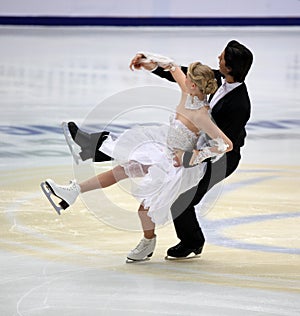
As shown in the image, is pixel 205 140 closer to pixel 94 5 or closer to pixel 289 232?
pixel 289 232

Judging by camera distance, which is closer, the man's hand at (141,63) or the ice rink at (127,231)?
the ice rink at (127,231)

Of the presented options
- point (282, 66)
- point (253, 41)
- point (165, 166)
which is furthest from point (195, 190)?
point (253, 41)

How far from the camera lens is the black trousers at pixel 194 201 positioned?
4.28 meters

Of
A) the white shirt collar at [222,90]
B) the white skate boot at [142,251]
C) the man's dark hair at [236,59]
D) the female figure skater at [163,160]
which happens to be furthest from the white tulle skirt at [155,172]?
the man's dark hair at [236,59]

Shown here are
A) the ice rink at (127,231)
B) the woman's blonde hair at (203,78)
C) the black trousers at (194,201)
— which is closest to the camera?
the ice rink at (127,231)

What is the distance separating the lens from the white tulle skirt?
4.20m

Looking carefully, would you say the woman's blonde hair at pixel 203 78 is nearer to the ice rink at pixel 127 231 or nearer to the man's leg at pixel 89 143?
the ice rink at pixel 127 231

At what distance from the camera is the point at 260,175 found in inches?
244

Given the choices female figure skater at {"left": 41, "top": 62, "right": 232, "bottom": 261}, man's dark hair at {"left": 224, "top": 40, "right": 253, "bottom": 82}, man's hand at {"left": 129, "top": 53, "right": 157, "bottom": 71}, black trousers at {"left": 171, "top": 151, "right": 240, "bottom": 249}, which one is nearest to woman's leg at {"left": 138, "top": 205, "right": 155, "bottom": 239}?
female figure skater at {"left": 41, "top": 62, "right": 232, "bottom": 261}

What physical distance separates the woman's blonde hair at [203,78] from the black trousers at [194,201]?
1.16 feet

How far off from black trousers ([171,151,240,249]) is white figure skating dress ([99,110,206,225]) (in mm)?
43

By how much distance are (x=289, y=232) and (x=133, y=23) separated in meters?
13.8

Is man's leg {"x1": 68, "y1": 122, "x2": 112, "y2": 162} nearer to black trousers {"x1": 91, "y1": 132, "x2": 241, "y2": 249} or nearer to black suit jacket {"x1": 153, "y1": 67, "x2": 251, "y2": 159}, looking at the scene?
black trousers {"x1": 91, "y1": 132, "x2": 241, "y2": 249}

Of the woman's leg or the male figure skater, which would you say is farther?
the woman's leg
